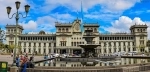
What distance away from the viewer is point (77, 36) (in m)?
109

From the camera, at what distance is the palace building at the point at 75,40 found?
10819 cm

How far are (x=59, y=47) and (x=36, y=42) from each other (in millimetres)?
13412

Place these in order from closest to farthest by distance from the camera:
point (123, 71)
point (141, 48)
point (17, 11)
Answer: point (123, 71) → point (17, 11) → point (141, 48)

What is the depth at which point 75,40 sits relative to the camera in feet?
357

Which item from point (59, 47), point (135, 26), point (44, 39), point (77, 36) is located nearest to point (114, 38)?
point (135, 26)

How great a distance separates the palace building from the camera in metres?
108

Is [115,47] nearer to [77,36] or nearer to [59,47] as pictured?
[77,36]

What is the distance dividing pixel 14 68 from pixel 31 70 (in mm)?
1574

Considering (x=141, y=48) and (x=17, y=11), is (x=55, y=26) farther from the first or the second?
(x=17, y=11)

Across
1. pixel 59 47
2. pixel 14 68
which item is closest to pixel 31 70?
pixel 14 68

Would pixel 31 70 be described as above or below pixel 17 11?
below

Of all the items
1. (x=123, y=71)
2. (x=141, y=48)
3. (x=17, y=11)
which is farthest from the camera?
(x=141, y=48)

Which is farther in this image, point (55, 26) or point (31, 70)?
point (55, 26)

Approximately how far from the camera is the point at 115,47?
112000 millimetres
